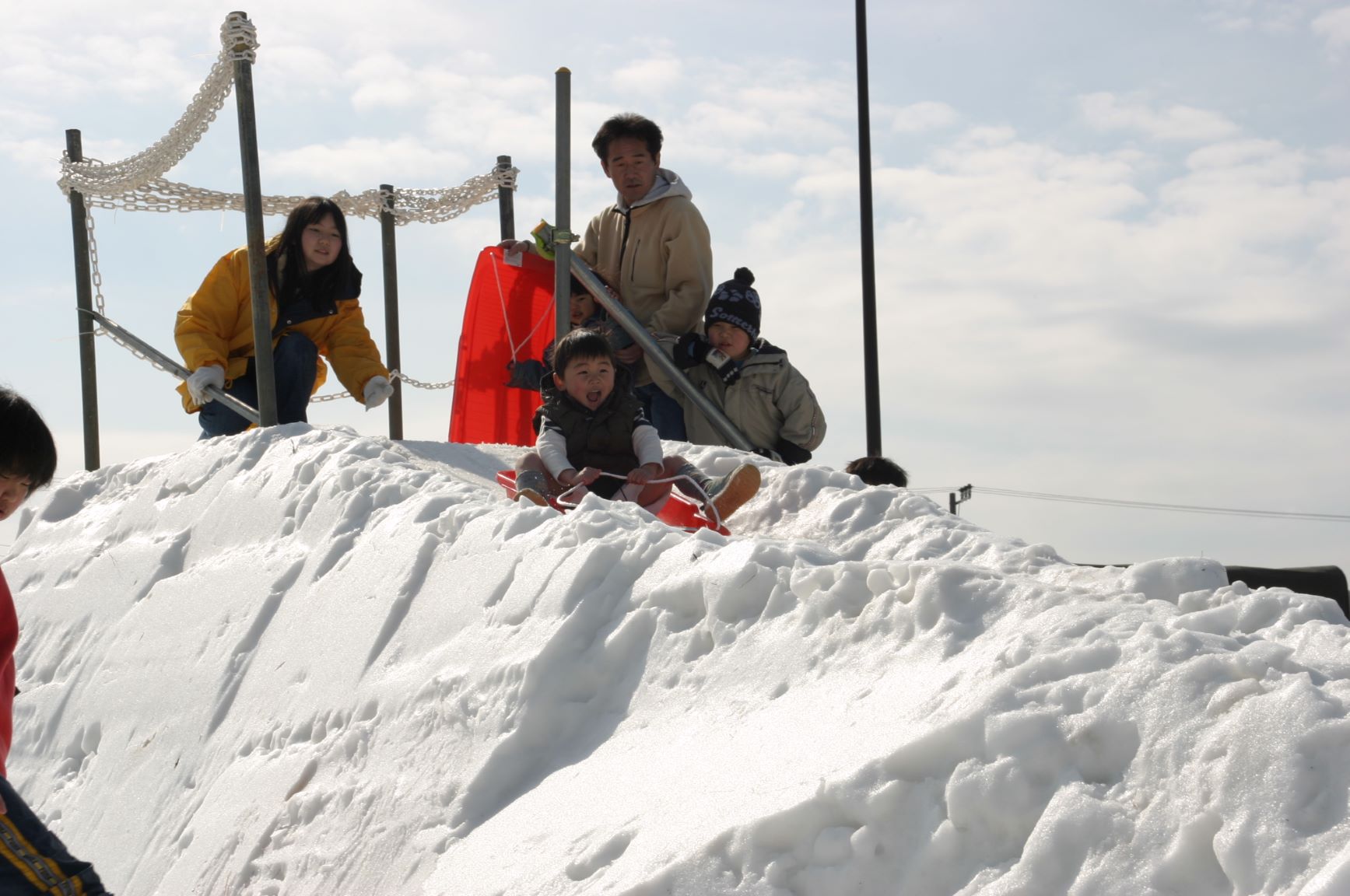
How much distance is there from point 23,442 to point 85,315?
5.98m

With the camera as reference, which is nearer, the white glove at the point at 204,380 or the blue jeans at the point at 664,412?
the white glove at the point at 204,380

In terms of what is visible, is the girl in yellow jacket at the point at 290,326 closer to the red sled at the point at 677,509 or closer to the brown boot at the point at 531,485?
the red sled at the point at 677,509

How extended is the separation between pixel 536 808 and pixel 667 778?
31cm

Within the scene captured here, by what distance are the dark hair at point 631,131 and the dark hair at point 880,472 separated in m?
1.76

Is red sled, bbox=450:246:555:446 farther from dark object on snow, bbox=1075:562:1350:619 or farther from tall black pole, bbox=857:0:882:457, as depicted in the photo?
dark object on snow, bbox=1075:562:1350:619

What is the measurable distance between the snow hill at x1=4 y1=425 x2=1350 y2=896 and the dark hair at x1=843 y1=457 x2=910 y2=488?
1400mm

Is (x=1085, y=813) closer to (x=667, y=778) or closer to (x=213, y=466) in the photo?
(x=667, y=778)

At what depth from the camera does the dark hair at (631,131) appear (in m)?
6.09

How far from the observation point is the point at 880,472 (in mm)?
6109

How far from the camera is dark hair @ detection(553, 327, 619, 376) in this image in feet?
16.6

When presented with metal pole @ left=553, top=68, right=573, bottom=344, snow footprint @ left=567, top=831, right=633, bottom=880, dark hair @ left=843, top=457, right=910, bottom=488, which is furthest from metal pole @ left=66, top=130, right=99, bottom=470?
snow footprint @ left=567, top=831, right=633, bottom=880

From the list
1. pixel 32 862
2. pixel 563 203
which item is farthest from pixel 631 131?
pixel 32 862

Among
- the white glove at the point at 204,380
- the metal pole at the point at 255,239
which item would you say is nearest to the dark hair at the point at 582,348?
the metal pole at the point at 255,239

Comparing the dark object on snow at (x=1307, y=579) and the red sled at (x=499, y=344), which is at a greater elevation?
the red sled at (x=499, y=344)
